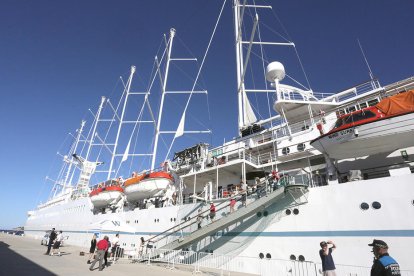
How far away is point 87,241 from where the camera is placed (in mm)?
28562

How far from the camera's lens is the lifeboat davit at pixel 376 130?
35.2ft

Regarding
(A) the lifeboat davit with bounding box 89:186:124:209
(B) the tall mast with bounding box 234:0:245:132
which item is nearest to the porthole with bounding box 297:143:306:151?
(B) the tall mast with bounding box 234:0:245:132

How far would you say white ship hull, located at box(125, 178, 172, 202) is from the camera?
21.6 meters

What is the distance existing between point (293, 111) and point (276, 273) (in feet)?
33.7

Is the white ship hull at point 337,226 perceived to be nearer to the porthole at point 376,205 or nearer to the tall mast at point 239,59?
the porthole at point 376,205

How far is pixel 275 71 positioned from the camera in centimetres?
1845

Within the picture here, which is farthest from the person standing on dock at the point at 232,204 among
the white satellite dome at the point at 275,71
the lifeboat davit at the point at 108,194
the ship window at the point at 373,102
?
the lifeboat davit at the point at 108,194

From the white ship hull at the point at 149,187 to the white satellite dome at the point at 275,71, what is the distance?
11.7m

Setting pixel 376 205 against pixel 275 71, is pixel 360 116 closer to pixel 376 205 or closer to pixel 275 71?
pixel 376 205

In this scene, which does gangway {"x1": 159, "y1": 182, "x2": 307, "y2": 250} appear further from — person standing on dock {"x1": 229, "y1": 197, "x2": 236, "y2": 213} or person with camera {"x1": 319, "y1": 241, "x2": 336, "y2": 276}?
person with camera {"x1": 319, "y1": 241, "x2": 336, "y2": 276}

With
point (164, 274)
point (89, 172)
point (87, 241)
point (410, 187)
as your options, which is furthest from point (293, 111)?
point (89, 172)

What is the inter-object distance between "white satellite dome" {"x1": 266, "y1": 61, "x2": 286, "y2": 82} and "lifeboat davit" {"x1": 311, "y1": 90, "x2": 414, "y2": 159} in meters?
7.27

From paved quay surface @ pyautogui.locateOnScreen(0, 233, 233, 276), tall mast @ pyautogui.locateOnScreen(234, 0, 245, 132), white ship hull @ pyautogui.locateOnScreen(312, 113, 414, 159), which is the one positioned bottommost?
paved quay surface @ pyautogui.locateOnScreen(0, 233, 233, 276)

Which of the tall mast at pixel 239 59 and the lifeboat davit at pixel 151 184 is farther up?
the tall mast at pixel 239 59
